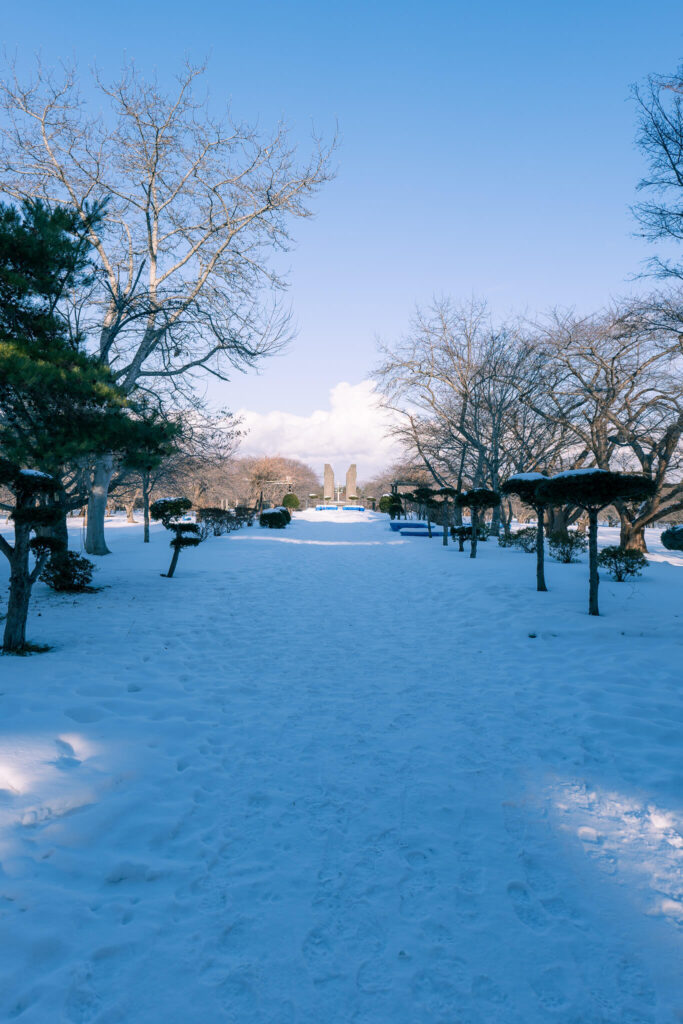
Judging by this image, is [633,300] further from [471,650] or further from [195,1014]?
[195,1014]

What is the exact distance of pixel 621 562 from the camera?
10.6 meters

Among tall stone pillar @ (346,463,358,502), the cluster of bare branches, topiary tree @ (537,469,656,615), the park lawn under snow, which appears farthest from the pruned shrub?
tall stone pillar @ (346,463,358,502)

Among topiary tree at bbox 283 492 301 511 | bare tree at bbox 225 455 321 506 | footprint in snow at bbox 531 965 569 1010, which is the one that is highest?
bare tree at bbox 225 455 321 506

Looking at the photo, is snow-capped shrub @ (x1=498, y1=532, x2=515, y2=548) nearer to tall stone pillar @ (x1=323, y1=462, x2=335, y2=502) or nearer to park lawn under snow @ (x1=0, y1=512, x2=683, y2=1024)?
park lawn under snow @ (x1=0, y1=512, x2=683, y2=1024)

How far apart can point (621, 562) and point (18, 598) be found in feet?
37.2

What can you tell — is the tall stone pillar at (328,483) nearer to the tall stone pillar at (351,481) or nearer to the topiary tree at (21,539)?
the tall stone pillar at (351,481)

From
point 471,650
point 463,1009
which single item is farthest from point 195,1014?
point 471,650

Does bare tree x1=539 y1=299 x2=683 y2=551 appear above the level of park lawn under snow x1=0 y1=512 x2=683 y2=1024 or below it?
above

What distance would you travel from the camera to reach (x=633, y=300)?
14.7 metres

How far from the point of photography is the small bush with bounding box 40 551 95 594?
897 cm

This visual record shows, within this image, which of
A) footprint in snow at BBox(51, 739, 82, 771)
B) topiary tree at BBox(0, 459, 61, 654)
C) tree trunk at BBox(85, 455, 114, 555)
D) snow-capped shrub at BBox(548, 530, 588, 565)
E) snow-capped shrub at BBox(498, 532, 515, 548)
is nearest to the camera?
footprint in snow at BBox(51, 739, 82, 771)

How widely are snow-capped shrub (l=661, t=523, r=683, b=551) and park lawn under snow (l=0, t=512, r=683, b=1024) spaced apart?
16297 millimetres

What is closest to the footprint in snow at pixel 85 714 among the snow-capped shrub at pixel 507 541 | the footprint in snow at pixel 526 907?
the footprint in snow at pixel 526 907

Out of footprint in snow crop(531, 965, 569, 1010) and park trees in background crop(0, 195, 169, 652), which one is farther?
park trees in background crop(0, 195, 169, 652)
